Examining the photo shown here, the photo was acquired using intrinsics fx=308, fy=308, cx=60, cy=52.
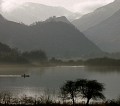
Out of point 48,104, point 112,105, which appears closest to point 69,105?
point 48,104

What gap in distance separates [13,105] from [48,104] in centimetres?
508

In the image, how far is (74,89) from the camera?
50.9 metres

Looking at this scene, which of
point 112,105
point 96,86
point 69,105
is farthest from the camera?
point 96,86

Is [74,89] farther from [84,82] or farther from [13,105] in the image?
[13,105]

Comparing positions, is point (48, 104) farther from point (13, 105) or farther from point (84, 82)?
point (84, 82)

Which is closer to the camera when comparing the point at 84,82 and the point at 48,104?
the point at 48,104

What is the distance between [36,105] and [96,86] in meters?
11.0

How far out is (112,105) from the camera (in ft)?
141

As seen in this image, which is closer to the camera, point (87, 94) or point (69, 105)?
point (69, 105)

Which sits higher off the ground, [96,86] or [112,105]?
[96,86]

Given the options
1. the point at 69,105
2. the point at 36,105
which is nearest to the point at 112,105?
the point at 69,105

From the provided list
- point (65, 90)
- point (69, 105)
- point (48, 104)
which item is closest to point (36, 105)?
point (48, 104)

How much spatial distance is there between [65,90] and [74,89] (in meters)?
1.72

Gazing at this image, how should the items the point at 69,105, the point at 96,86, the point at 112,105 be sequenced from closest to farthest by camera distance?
the point at 112,105
the point at 69,105
the point at 96,86
